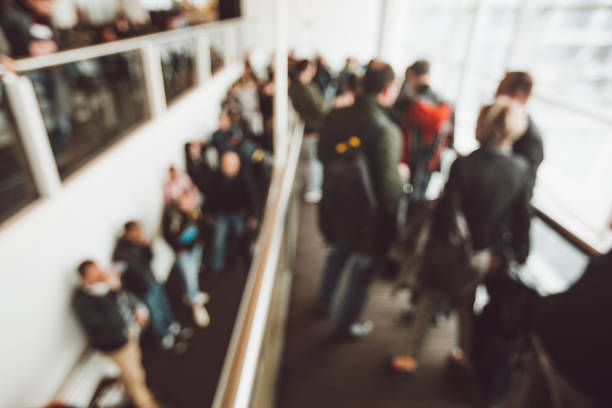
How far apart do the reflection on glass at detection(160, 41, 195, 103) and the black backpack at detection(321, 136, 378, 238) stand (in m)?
4.63

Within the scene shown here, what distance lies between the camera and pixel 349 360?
2637mm

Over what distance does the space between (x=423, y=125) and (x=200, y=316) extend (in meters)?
3.09

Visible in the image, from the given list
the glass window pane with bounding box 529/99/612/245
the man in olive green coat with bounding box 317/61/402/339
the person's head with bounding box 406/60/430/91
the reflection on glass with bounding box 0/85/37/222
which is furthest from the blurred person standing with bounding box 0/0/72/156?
the glass window pane with bounding box 529/99/612/245

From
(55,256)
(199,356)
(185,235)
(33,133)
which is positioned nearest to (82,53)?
(33,133)

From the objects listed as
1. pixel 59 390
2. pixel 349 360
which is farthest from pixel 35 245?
pixel 349 360

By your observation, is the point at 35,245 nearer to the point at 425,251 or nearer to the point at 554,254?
Answer: the point at 425,251

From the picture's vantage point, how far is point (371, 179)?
2127mm

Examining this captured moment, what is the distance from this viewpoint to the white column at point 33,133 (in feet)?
7.19

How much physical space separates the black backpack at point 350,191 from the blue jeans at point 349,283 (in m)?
0.24

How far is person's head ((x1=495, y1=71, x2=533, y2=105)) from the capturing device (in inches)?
81.2

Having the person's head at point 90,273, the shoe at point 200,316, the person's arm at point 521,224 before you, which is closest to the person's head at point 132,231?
the person's head at point 90,273

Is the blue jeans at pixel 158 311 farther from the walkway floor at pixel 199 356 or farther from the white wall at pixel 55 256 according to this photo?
the white wall at pixel 55 256

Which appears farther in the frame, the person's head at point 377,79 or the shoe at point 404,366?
the shoe at point 404,366

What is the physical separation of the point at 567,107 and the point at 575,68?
0.59m
